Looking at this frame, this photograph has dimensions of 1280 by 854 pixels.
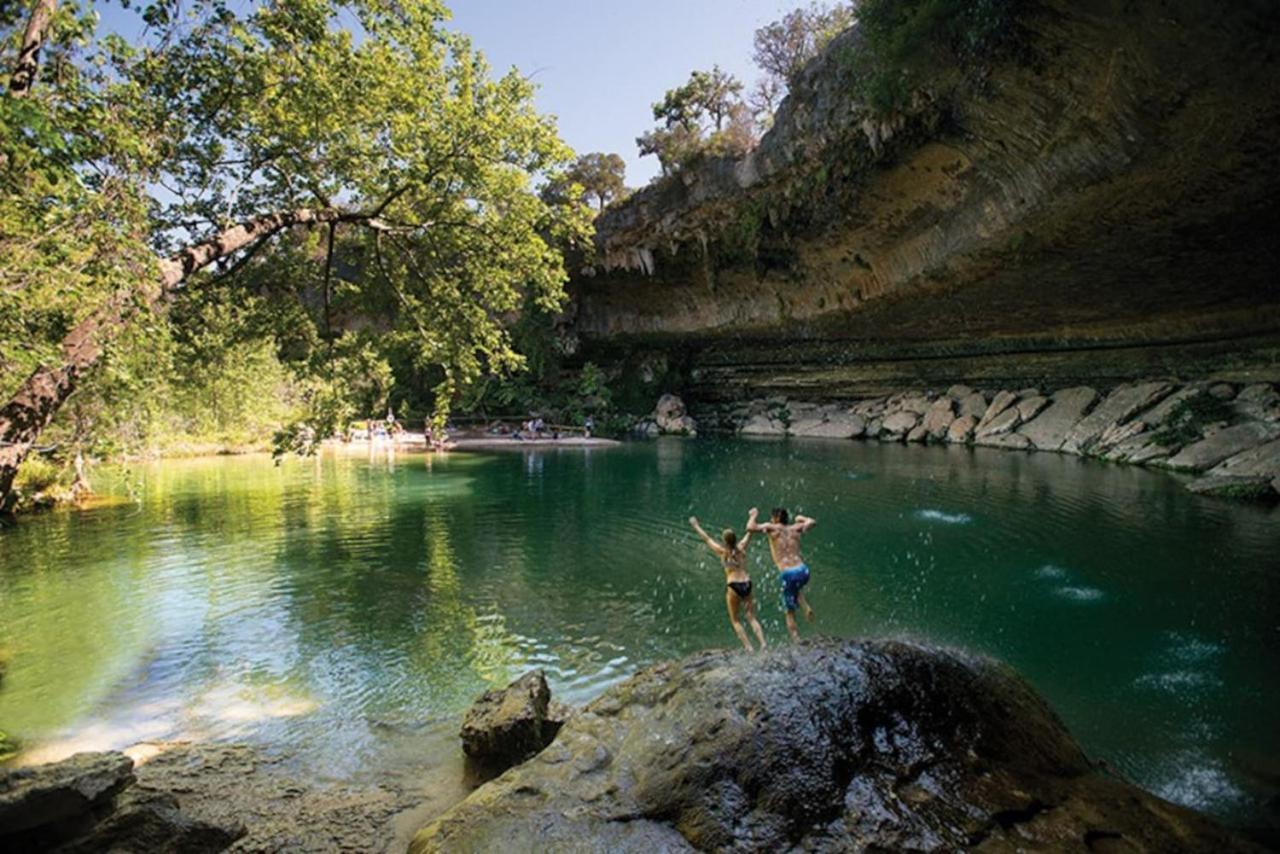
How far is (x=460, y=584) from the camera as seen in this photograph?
10.3 m

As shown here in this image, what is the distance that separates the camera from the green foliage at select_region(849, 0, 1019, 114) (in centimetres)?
1195

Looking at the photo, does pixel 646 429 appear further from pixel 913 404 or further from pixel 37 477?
pixel 37 477

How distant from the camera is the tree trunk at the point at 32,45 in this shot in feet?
16.0

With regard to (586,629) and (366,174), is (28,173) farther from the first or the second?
(586,629)

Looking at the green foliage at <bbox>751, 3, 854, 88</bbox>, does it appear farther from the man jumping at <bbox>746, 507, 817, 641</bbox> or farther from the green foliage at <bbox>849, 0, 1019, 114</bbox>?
the man jumping at <bbox>746, 507, 817, 641</bbox>

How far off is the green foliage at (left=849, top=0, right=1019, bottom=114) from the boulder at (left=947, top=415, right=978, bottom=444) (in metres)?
16.1

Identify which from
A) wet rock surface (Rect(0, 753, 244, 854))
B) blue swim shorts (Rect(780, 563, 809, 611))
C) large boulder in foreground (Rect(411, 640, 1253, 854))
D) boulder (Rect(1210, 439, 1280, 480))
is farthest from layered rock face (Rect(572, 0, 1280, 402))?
wet rock surface (Rect(0, 753, 244, 854))

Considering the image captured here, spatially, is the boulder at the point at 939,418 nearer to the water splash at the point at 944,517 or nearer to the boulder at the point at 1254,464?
the boulder at the point at 1254,464

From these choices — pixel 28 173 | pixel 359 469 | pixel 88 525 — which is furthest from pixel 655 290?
pixel 28 173

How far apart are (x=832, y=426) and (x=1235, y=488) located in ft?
64.0

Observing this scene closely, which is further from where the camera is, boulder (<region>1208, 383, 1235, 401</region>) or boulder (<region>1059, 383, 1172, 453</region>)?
boulder (<region>1059, 383, 1172, 453</region>)

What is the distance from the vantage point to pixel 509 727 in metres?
5.13

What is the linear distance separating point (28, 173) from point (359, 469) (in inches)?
819

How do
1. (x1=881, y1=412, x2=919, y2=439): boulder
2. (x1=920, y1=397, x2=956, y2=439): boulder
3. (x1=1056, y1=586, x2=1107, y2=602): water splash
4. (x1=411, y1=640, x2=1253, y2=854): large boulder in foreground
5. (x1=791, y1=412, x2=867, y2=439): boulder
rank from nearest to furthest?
(x1=411, y1=640, x2=1253, y2=854): large boulder in foreground, (x1=1056, y1=586, x2=1107, y2=602): water splash, (x1=920, y1=397, x2=956, y2=439): boulder, (x1=881, y1=412, x2=919, y2=439): boulder, (x1=791, y1=412, x2=867, y2=439): boulder
